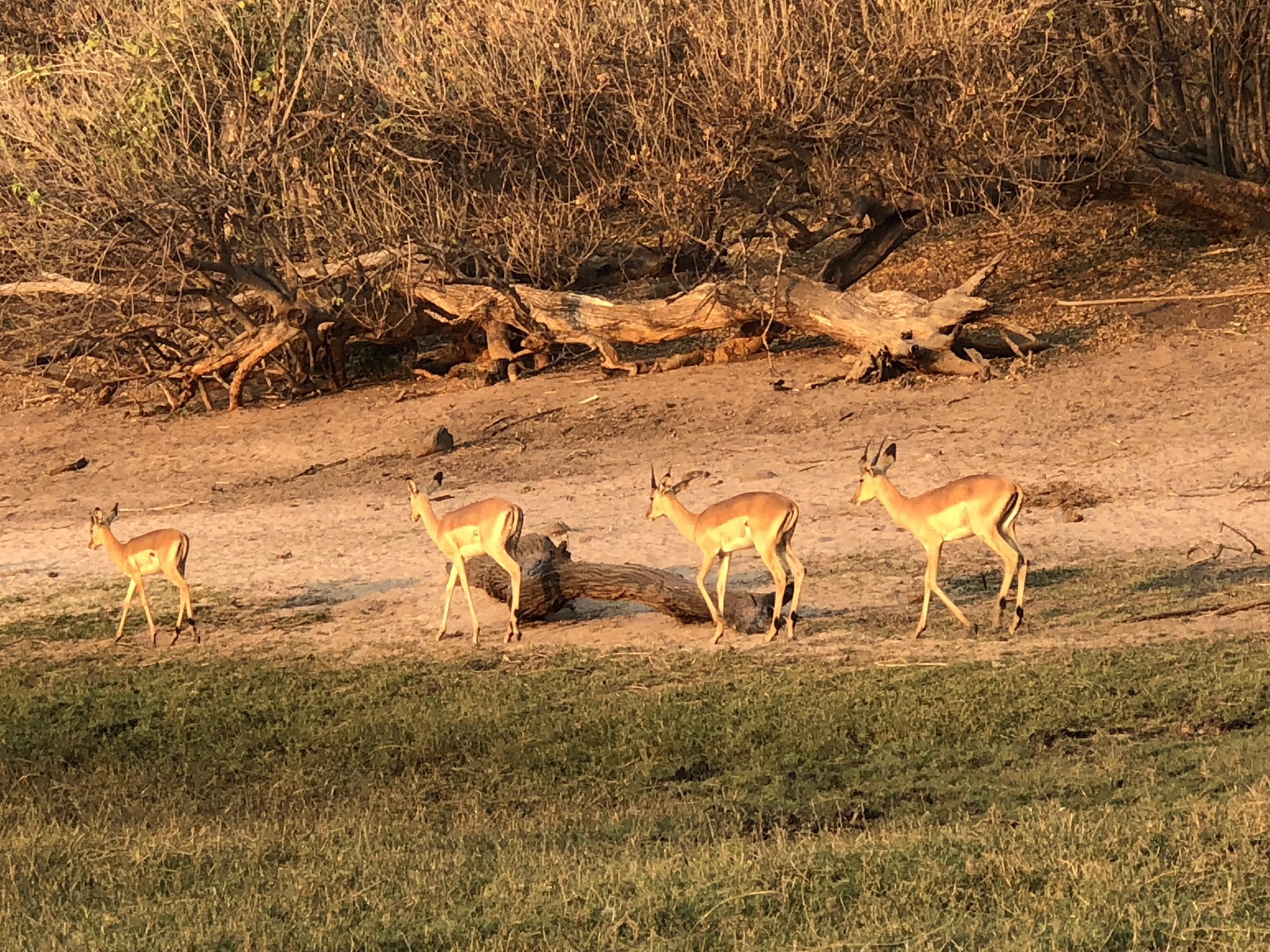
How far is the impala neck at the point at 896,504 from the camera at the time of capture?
418 inches

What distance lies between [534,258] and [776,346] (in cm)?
314

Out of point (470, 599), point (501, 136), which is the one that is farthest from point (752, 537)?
point (501, 136)

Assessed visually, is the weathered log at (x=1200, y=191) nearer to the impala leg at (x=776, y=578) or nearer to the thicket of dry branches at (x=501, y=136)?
the thicket of dry branches at (x=501, y=136)

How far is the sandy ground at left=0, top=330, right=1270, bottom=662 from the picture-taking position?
1196 cm

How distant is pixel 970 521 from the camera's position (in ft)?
33.8

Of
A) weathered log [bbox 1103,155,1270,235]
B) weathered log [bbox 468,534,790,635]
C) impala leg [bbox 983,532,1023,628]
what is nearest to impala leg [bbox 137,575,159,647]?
weathered log [bbox 468,534,790,635]

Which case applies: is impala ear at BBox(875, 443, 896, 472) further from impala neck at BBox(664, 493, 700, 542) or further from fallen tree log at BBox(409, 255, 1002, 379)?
fallen tree log at BBox(409, 255, 1002, 379)

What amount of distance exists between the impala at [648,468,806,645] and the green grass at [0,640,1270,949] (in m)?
0.51

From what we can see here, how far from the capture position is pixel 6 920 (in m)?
5.86

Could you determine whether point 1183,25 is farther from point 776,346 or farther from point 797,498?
point 797,498

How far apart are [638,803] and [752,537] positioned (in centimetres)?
309

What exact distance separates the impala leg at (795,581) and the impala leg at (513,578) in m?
1.75

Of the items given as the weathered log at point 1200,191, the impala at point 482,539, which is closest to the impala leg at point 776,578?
the impala at point 482,539

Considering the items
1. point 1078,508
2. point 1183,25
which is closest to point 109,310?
point 1078,508
